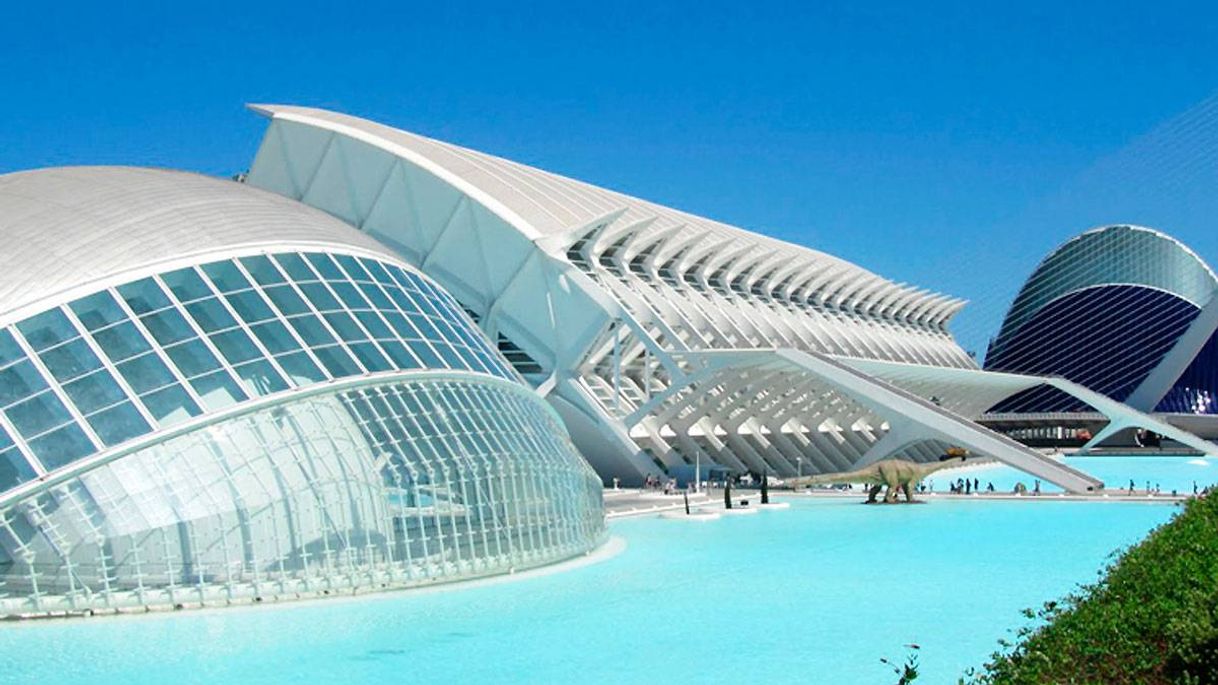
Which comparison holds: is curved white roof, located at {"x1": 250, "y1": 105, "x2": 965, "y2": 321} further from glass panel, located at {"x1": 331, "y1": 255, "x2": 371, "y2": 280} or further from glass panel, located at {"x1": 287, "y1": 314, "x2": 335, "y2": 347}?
glass panel, located at {"x1": 287, "y1": 314, "x2": 335, "y2": 347}

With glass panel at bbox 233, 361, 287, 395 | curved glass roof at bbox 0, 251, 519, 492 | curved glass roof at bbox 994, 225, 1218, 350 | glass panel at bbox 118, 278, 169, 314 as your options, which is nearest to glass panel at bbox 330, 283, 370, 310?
curved glass roof at bbox 0, 251, 519, 492

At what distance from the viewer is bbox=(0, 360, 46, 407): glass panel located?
19.0 m

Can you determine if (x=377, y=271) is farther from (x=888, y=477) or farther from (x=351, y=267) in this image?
(x=888, y=477)

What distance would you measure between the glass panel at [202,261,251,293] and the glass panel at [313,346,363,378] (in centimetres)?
187

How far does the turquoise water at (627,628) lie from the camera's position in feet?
47.2

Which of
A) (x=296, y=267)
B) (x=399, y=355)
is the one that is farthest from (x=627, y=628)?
(x=296, y=267)

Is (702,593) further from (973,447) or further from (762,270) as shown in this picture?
(762,270)

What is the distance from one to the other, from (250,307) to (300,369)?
167 cm

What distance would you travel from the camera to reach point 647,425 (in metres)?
48.9

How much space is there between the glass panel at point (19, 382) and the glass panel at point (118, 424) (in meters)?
1.01

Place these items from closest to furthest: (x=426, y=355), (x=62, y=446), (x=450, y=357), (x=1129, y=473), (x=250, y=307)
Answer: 1. (x=62, y=446)
2. (x=250, y=307)
3. (x=426, y=355)
4. (x=450, y=357)
5. (x=1129, y=473)

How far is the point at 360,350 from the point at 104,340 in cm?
454

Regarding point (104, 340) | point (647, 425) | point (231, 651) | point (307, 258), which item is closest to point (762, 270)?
point (647, 425)

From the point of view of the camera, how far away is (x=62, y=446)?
61.3 ft
